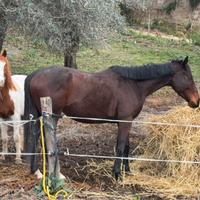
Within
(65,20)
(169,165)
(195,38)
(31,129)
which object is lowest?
(169,165)

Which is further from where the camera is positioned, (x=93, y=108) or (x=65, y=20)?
(x=65, y=20)

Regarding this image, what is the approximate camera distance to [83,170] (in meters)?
5.75

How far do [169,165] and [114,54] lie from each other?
11.4 meters

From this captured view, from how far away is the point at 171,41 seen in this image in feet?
69.3

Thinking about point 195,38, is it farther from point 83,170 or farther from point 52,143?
point 52,143

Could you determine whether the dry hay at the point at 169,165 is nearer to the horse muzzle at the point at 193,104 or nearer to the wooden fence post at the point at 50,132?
the horse muzzle at the point at 193,104

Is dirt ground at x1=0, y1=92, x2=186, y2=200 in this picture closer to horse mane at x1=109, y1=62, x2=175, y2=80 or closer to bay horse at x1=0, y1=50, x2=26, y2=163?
bay horse at x1=0, y1=50, x2=26, y2=163

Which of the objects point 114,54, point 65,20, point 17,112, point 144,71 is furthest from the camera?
point 114,54

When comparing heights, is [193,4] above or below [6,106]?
above

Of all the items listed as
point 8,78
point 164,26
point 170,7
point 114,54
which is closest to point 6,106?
point 8,78

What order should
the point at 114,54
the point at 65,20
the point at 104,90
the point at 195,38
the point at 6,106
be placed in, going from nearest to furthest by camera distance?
the point at 104,90 < the point at 6,106 < the point at 65,20 < the point at 114,54 < the point at 195,38

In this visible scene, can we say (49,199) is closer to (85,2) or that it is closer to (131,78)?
(131,78)

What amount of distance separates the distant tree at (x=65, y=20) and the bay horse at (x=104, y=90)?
357 cm

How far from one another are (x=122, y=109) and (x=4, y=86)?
1.52 meters
